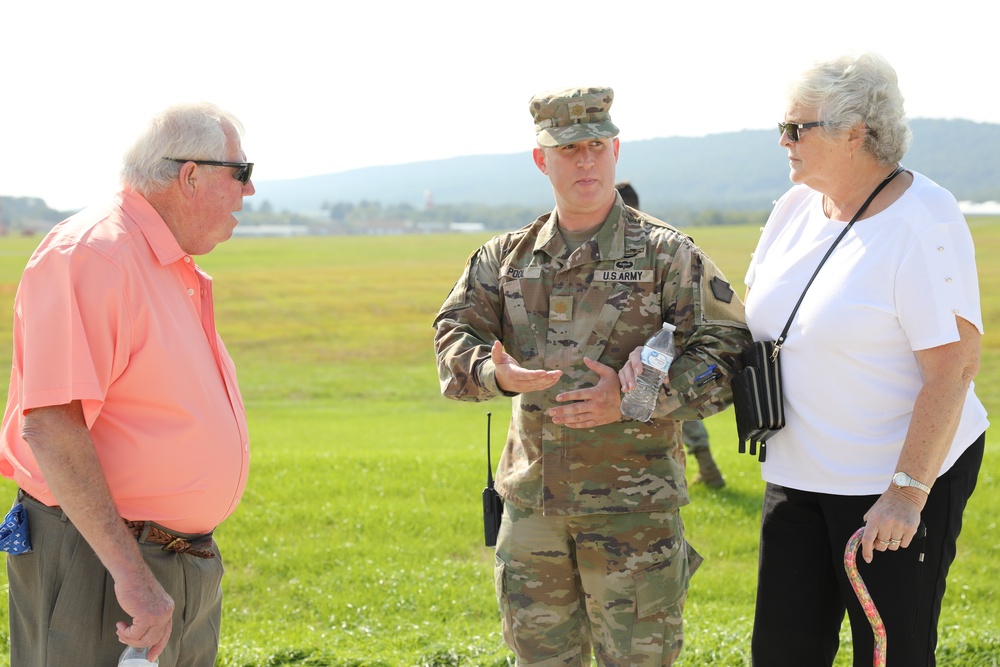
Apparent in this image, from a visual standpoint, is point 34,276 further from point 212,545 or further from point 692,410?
point 692,410

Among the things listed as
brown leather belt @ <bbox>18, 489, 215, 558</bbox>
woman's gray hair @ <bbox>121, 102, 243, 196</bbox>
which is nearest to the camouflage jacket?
brown leather belt @ <bbox>18, 489, 215, 558</bbox>

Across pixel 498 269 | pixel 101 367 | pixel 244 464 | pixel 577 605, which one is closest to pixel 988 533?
pixel 577 605

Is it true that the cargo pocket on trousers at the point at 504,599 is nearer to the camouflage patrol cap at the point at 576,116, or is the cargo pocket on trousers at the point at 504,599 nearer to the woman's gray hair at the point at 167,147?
the camouflage patrol cap at the point at 576,116

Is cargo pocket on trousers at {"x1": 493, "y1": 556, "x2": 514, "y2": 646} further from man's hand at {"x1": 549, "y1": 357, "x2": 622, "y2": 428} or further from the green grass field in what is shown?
the green grass field

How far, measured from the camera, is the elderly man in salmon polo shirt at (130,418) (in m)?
2.57

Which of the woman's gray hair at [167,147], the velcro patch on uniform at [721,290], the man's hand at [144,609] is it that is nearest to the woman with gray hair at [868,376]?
the velcro patch on uniform at [721,290]

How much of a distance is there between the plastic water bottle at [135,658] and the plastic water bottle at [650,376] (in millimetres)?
1607

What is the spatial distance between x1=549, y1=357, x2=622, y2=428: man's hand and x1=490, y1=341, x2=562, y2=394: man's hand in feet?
0.38

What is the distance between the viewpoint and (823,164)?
3090mm

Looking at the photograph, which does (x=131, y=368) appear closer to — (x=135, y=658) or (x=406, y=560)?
(x=135, y=658)

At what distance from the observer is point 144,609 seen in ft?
8.69

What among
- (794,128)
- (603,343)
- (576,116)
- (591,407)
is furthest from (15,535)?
(794,128)

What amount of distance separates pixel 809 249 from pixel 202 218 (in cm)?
196

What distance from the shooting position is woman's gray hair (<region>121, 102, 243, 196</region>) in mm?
2889
